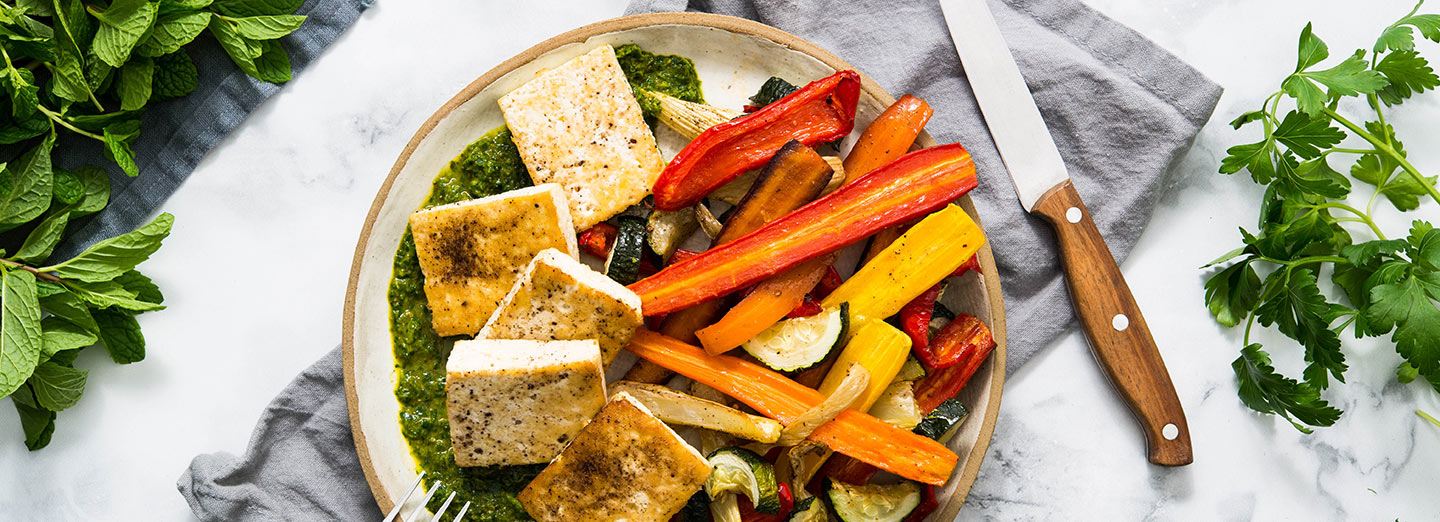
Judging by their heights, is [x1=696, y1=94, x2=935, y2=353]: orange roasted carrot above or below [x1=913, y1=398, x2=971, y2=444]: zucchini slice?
above

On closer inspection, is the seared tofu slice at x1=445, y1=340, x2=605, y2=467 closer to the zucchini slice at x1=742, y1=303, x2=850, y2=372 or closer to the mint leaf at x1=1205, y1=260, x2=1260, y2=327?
the zucchini slice at x1=742, y1=303, x2=850, y2=372

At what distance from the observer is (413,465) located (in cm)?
370

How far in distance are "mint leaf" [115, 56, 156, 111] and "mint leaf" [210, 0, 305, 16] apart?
37cm

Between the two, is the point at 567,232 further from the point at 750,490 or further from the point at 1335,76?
the point at 1335,76

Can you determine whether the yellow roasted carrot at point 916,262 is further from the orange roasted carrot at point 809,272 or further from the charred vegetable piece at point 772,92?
the charred vegetable piece at point 772,92

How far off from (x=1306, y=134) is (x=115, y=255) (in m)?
4.93

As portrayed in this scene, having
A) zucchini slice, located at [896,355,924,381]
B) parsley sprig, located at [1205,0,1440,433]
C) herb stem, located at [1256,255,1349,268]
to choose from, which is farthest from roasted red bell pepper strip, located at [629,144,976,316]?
herb stem, located at [1256,255,1349,268]

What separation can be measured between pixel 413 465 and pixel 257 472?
2.42ft

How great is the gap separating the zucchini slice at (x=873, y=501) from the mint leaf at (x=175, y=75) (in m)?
3.25

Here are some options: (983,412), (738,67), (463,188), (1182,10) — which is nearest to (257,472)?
(463,188)

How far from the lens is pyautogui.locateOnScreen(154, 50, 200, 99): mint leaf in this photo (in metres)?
3.74

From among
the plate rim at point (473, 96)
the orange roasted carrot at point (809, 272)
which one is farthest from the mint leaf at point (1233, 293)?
the orange roasted carrot at point (809, 272)

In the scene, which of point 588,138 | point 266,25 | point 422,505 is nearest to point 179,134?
point 266,25

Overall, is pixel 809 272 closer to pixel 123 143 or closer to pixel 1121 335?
pixel 1121 335
